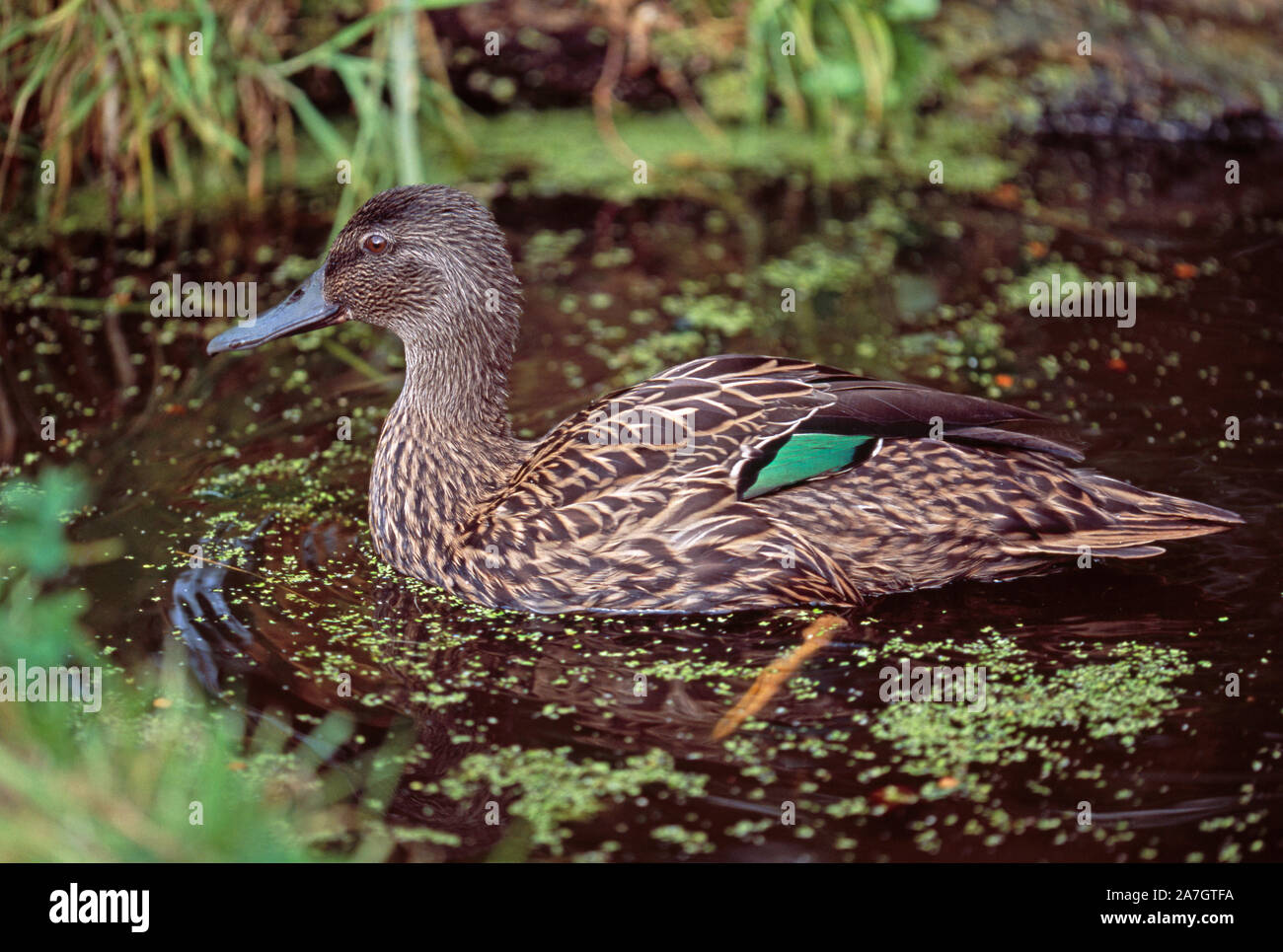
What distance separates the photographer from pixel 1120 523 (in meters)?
4.79

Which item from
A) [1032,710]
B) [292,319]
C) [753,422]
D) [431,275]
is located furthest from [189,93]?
[1032,710]

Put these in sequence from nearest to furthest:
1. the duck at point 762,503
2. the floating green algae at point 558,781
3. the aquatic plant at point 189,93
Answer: the floating green algae at point 558,781
the duck at point 762,503
the aquatic plant at point 189,93

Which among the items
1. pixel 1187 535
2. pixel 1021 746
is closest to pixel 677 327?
pixel 1187 535

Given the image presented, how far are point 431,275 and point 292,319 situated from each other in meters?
0.54

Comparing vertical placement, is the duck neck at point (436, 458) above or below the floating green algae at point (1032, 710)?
above

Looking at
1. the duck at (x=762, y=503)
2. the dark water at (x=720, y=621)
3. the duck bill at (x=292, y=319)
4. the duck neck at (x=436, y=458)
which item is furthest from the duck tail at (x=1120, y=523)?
the duck bill at (x=292, y=319)

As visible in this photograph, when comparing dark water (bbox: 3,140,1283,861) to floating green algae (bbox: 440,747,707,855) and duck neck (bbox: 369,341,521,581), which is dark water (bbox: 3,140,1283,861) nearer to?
floating green algae (bbox: 440,747,707,855)

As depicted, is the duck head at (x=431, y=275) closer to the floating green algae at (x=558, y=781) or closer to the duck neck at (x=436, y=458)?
the duck neck at (x=436, y=458)

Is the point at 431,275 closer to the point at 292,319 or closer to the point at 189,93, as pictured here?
the point at 292,319

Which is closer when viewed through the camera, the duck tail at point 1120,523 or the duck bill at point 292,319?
the duck tail at point 1120,523

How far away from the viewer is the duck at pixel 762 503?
4.74 m

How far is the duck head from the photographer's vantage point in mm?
5090

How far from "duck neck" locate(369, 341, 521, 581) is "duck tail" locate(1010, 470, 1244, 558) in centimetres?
172

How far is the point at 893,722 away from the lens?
168 inches
